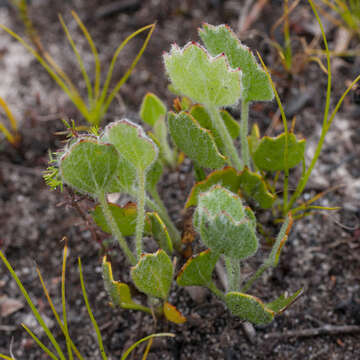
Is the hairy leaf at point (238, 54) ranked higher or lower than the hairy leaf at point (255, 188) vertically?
higher

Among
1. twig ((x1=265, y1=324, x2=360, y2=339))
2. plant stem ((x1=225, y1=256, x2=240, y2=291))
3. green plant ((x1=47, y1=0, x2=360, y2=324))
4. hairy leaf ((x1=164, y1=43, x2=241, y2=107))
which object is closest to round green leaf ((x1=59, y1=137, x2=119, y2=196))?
green plant ((x1=47, y1=0, x2=360, y2=324))

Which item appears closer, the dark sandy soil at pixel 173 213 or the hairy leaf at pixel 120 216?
the hairy leaf at pixel 120 216

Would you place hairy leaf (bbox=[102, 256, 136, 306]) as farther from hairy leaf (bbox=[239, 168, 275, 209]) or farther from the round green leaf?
hairy leaf (bbox=[239, 168, 275, 209])

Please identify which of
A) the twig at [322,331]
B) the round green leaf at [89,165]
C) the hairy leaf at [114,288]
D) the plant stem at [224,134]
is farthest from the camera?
the twig at [322,331]

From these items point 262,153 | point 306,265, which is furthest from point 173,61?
point 306,265

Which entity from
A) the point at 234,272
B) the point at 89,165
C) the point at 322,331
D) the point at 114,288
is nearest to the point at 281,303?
the point at 234,272

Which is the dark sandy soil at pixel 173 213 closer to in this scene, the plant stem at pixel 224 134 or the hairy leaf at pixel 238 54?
the plant stem at pixel 224 134

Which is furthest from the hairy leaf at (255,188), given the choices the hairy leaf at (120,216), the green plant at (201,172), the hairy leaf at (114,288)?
the hairy leaf at (114,288)
